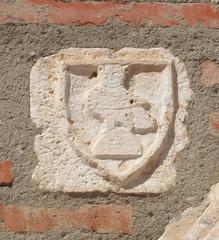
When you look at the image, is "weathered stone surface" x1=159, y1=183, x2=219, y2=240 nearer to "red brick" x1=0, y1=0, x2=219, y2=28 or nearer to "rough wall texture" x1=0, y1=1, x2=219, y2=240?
"rough wall texture" x1=0, y1=1, x2=219, y2=240

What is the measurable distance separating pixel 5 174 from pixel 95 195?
272 millimetres

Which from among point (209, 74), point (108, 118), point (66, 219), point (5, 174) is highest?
point (209, 74)

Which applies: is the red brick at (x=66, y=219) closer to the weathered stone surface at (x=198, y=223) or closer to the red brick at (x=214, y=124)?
the weathered stone surface at (x=198, y=223)

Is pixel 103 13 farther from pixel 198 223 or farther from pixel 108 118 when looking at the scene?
pixel 198 223

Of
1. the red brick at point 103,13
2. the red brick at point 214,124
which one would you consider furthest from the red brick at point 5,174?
the red brick at point 214,124

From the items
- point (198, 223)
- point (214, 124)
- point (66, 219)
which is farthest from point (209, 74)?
point (66, 219)

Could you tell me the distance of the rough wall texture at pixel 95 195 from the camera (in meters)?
2.55

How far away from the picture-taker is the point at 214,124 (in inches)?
104

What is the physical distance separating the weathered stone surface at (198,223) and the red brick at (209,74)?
0.32m

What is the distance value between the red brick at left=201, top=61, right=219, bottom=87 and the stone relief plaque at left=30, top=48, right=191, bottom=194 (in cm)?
6

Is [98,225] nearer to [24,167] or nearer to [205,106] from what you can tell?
[24,167]

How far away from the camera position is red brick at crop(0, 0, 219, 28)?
2.68 metres

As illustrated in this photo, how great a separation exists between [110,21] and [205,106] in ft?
1.27

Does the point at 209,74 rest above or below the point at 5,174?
above
